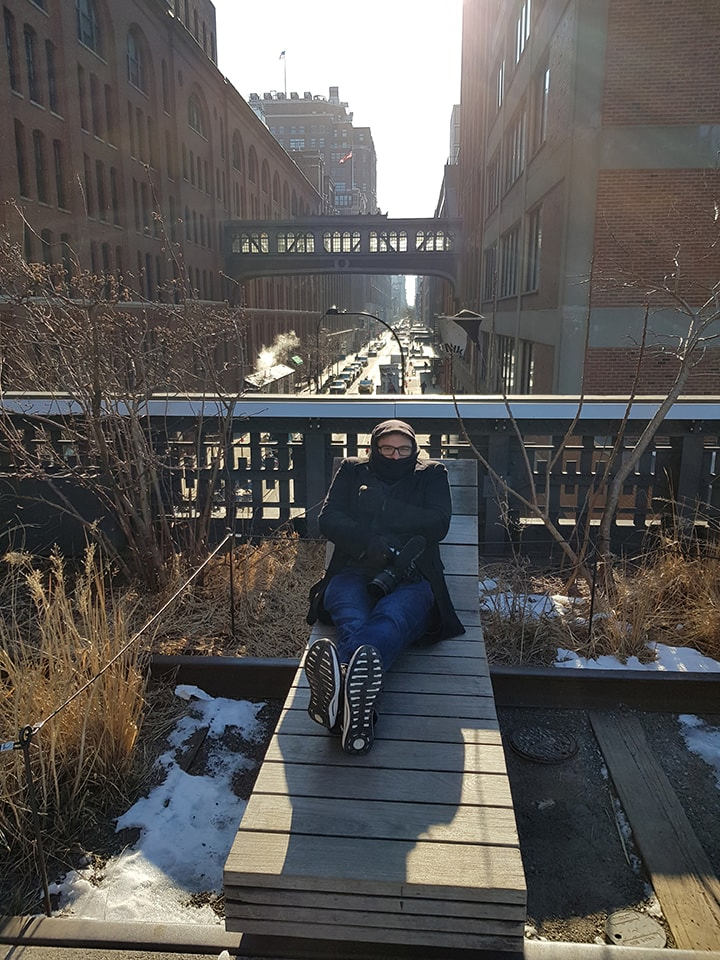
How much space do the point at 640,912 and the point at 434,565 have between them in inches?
73.1

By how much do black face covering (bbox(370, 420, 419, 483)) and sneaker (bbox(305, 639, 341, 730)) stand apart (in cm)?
149

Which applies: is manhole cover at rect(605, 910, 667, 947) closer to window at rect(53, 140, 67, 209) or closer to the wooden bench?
the wooden bench

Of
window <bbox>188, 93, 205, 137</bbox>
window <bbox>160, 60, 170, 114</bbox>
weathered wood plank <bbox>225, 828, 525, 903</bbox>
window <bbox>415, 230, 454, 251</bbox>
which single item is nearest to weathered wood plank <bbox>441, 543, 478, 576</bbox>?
weathered wood plank <bbox>225, 828, 525, 903</bbox>

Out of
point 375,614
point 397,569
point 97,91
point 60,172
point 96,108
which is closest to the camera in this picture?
point 375,614

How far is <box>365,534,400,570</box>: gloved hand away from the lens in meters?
3.87

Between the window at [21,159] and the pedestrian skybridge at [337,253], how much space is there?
77.9ft

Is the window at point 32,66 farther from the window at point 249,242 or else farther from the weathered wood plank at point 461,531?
the weathered wood plank at point 461,531

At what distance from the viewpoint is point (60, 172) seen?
28859mm

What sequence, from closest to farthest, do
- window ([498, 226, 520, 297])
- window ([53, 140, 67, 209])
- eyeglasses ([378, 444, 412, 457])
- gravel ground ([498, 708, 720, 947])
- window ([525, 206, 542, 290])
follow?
gravel ground ([498, 708, 720, 947]) → eyeglasses ([378, 444, 412, 457]) → window ([525, 206, 542, 290]) → window ([498, 226, 520, 297]) → window ([53, 140, 67, 209])

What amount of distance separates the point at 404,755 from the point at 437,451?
360 centimetres

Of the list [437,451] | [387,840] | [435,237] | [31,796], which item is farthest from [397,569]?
[435,237]

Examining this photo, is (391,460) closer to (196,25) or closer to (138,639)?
(138,639)

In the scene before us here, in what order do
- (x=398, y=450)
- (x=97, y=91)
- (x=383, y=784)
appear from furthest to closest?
(x=97, y=91), (x=398, y=450), (x=383, y=784)

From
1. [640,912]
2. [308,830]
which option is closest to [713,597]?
[640,912]
